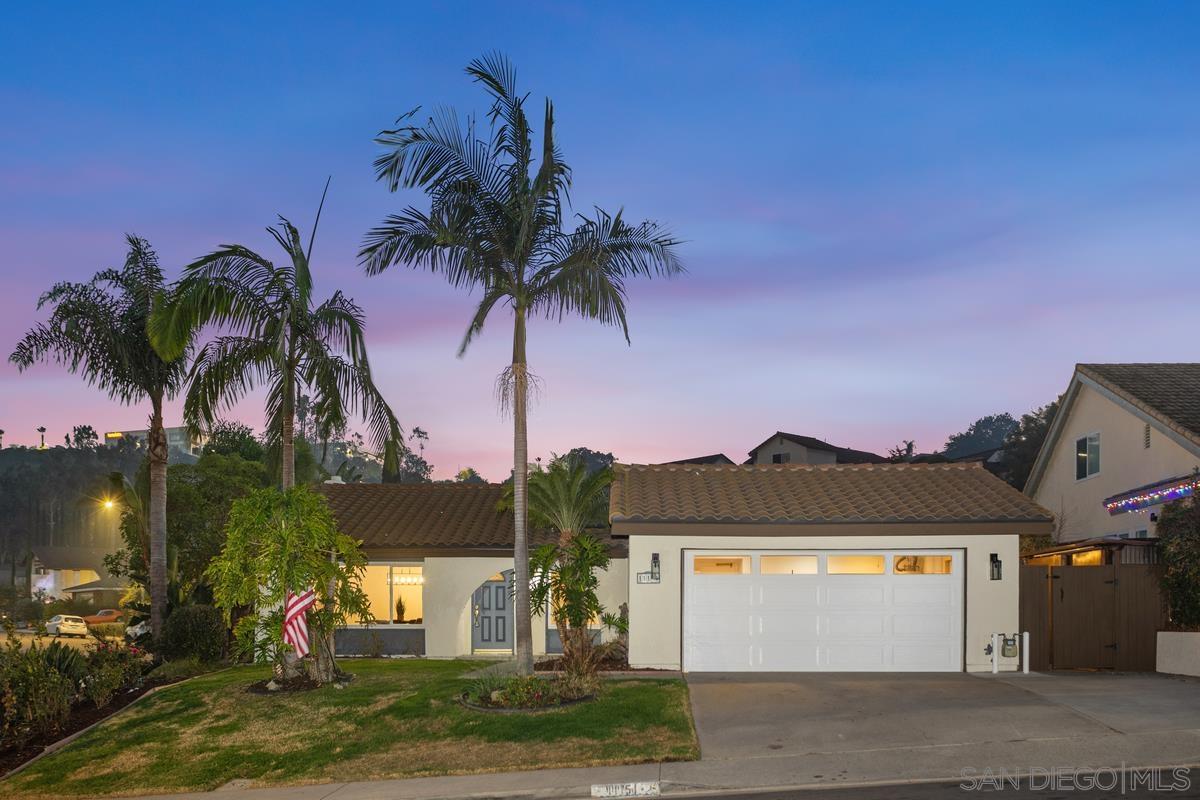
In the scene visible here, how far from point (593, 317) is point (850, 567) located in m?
6.50

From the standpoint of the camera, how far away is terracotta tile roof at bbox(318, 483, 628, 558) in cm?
2227

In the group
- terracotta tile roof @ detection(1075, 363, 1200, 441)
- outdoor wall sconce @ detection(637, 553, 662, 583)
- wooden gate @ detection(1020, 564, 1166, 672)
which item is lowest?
wooden gate @ detection(1020, 564, 1166, 672)

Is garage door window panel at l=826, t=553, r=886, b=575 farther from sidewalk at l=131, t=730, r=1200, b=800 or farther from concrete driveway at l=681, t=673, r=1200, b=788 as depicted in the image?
sidewalk at l=131, t=730, r=1200, b=800

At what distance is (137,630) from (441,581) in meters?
7.45

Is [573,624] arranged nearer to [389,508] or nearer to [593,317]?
[593,317]

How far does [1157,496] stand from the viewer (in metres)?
19.4

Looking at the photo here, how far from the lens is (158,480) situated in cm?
2294

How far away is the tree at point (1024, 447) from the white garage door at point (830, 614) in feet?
67.7

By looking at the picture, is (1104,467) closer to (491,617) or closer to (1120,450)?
(1120,450)

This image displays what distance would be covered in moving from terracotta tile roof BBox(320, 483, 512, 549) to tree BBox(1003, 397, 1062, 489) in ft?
70.7

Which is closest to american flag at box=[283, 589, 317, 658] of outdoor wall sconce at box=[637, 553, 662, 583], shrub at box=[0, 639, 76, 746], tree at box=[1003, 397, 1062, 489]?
shrub at box=[0, 639, 76, 746]

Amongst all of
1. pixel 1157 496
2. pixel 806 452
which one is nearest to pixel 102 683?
pixel 1157 496

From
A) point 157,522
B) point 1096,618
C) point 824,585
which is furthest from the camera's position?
point 157,522

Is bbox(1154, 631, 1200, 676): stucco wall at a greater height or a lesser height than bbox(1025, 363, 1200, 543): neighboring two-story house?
lesser
